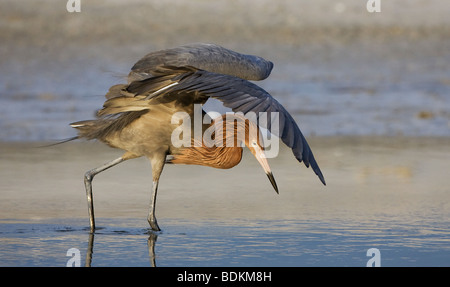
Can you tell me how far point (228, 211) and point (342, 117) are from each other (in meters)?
5.30

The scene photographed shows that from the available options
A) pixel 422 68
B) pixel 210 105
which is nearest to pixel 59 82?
pixel 210 105

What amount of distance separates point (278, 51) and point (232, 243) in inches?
457

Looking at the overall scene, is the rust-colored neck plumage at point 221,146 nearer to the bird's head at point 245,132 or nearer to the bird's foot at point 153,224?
the bird's head at point 245,132

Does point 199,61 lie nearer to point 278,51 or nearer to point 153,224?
point 153,224

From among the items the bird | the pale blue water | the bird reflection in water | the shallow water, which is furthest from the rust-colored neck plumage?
the bird reflection in water

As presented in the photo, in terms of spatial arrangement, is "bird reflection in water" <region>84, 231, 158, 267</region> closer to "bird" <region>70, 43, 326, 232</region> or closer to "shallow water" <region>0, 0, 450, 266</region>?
"shallow water" <region>0, 0, 450, 266</region>

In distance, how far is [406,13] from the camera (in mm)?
20344

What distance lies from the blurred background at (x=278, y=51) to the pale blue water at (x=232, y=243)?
4.68 metres

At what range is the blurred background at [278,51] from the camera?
13.2m

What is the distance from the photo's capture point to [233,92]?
20.7ft

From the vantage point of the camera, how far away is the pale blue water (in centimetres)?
648

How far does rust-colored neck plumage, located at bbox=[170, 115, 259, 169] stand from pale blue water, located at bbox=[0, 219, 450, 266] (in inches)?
24.5

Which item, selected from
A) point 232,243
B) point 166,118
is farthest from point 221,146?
point 232,243
